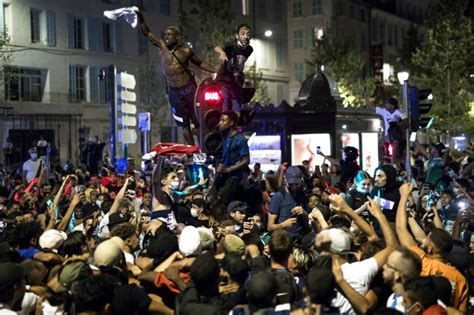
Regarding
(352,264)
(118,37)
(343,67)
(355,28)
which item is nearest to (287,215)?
(352,264)

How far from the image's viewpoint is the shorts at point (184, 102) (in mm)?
14211

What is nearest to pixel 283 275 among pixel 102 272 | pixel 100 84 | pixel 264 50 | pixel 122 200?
pixel 102 272

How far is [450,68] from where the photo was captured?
46500 millimetres

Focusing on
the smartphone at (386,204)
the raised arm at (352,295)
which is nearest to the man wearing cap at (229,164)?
the smartphone at (386,204)

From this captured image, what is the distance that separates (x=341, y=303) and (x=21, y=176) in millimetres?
16703

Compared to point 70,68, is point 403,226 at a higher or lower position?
lower

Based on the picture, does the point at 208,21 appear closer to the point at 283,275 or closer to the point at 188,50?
the point at 188,50

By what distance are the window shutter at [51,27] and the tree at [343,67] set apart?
16096mm

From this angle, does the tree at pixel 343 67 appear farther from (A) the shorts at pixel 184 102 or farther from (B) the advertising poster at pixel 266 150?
(A) the shorts at pixel 184 102

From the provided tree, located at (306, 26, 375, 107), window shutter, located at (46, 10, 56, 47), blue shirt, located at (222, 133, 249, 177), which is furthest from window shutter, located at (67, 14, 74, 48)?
blue shirt, located at (222, 133, 249, 177)

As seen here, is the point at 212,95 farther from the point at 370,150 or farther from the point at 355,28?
the point at 355,28

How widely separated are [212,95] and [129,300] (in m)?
7.75

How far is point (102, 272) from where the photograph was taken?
663cm

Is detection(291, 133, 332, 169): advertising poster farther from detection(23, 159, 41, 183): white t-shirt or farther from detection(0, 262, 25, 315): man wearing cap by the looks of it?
detection(0, 262, 25, 315): man wearing cap
